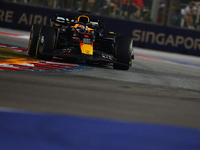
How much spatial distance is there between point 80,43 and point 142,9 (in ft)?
34.3

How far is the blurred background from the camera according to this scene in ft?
56.2

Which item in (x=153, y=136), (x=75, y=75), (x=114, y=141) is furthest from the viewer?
(x=75, y=75)

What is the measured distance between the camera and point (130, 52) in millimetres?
7586

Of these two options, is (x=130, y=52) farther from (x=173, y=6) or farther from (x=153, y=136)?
(x=173, y=6)

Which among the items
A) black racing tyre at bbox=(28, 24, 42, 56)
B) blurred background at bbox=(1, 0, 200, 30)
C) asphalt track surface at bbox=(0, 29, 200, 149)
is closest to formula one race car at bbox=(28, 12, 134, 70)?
black racing tyre at bbox=(28, 24, 42, 56)

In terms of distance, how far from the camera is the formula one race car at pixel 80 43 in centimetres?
714

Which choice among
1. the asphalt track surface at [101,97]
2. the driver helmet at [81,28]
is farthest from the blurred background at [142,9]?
the asphalt track surface at [101,97]

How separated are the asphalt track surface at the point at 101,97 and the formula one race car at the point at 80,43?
508 millimetres

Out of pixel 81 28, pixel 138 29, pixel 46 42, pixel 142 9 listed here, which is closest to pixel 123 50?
pixel 81 28

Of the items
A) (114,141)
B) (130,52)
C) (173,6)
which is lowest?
(114,141)

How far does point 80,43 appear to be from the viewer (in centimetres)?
734

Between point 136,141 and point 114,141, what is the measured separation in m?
0.20

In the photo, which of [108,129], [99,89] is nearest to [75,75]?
[99,89]

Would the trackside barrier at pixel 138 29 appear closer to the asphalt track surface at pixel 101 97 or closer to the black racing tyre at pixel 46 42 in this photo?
the black racing tyre at pixel 46 42
